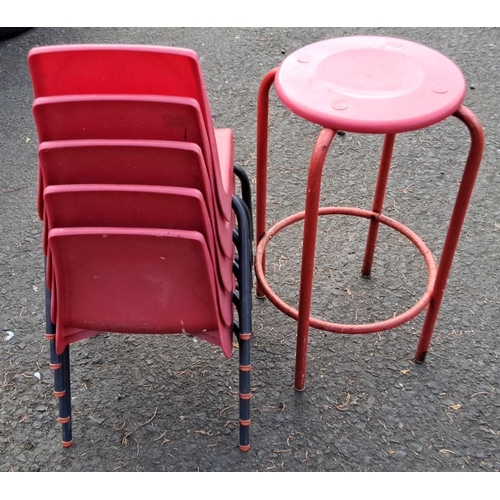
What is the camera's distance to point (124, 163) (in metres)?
1.57

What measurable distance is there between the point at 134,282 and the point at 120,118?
0.44 metres

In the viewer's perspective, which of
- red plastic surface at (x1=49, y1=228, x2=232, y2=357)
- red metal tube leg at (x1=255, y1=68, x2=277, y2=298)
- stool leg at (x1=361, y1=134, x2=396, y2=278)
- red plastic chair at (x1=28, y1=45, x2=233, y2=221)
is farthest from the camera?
stool leg at (x1=361, y1=134, x2=396, y2=278)

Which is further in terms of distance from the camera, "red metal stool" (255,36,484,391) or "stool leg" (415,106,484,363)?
"stool leg" (415,106,484,363)

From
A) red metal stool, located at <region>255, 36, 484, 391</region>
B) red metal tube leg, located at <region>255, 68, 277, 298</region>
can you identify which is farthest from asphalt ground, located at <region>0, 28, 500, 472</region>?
red metal tube leg, located at <region>255, 68, 277, 298</region>

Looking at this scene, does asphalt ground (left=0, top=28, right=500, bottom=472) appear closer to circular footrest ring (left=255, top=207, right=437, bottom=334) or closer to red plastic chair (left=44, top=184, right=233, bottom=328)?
circular footrest ring (left=255, top=207, right=437, bottom=334)

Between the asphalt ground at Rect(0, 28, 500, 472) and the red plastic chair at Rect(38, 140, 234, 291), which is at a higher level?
the red plastic chair at Rect(38, 140, 234, 291)

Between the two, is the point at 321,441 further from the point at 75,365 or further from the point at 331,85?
the point at 331,85

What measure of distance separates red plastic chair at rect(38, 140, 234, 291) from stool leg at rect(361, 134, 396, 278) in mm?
938

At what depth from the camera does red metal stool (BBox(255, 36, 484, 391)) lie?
1766 mm

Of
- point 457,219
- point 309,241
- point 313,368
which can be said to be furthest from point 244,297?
point 457,219

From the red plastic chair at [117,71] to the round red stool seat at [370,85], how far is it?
0.40m

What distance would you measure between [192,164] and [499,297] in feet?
5.31

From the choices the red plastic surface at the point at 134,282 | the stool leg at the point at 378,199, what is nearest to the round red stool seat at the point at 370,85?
the stool leg at the point at 378,199

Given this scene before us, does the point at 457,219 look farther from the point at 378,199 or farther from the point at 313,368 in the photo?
the point at 313,368
